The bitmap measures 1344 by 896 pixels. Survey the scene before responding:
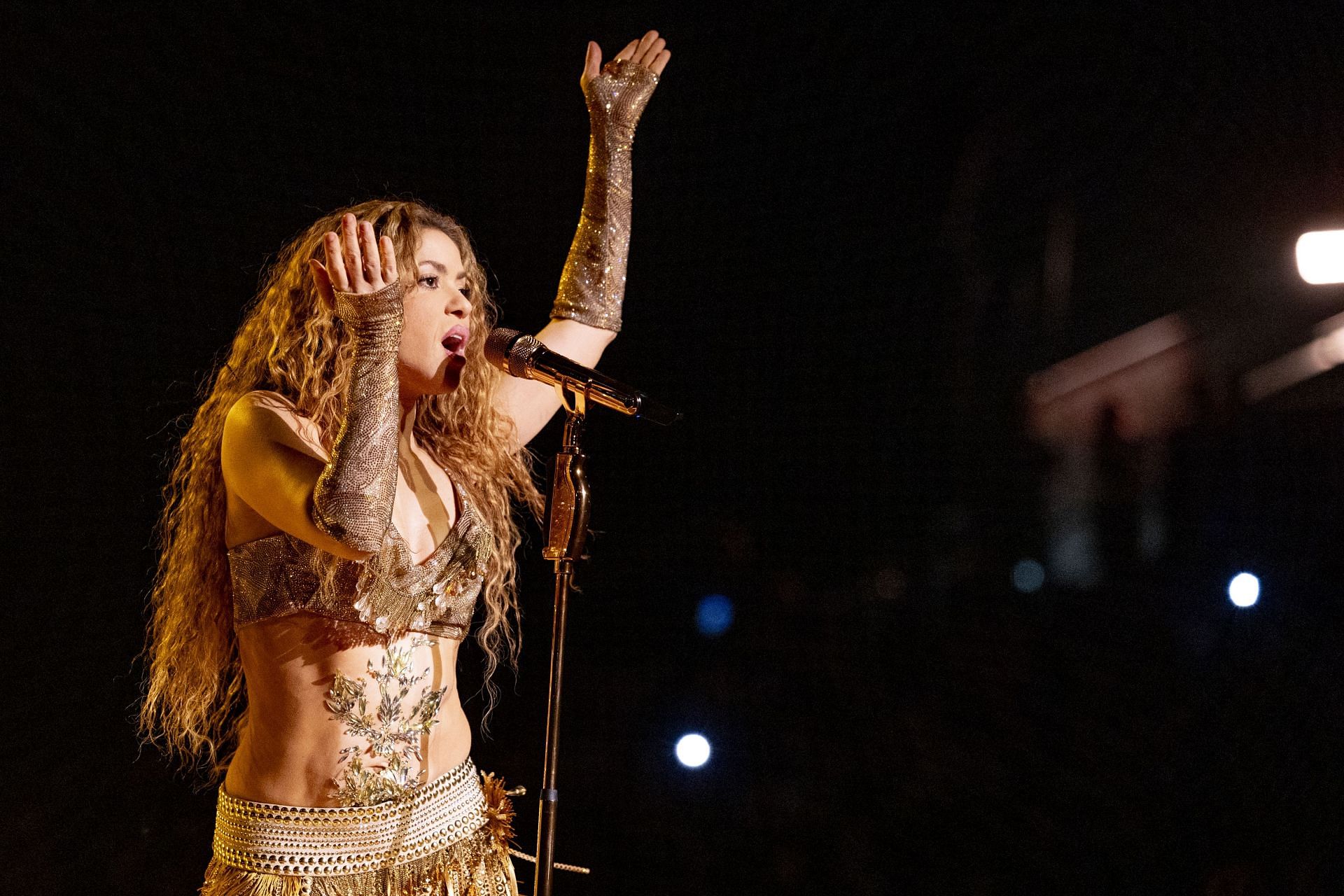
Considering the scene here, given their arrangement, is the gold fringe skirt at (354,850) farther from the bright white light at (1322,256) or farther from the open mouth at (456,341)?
the bright white light at (1322,256)

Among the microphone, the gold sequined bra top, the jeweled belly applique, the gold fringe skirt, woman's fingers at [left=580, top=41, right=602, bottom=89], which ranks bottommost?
the gold fringe skirt

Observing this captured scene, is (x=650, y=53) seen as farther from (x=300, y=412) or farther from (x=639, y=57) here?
(x=300, y=412)

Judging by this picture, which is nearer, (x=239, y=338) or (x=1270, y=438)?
(x=239, y=338)

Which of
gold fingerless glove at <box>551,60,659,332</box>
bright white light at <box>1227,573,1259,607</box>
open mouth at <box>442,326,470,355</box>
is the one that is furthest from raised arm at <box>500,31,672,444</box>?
bright white light at <box>1227,573,1259,607</box>

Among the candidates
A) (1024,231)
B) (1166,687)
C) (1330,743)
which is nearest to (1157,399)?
(1024,231)

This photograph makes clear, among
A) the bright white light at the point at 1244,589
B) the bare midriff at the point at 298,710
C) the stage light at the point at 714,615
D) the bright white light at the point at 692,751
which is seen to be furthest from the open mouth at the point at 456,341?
the bright white light at the point at 1244,589

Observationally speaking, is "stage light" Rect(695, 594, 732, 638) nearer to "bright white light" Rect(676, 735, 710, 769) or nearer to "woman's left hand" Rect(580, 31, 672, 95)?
"bright white light" Rect(676, 735, 710, 769)

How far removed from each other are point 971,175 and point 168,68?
1.55m

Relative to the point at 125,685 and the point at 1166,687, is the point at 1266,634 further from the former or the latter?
the point at 125,685

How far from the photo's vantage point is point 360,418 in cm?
100

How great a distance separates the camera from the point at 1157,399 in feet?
6.41

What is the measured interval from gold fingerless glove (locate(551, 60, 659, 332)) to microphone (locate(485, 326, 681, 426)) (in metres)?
0.40

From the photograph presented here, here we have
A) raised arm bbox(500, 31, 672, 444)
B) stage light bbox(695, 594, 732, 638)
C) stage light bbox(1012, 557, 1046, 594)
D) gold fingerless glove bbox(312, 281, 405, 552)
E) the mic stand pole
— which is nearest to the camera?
gold fingerless glove bbox(312, 281, 405, 552)

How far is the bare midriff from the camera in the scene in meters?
1.17
